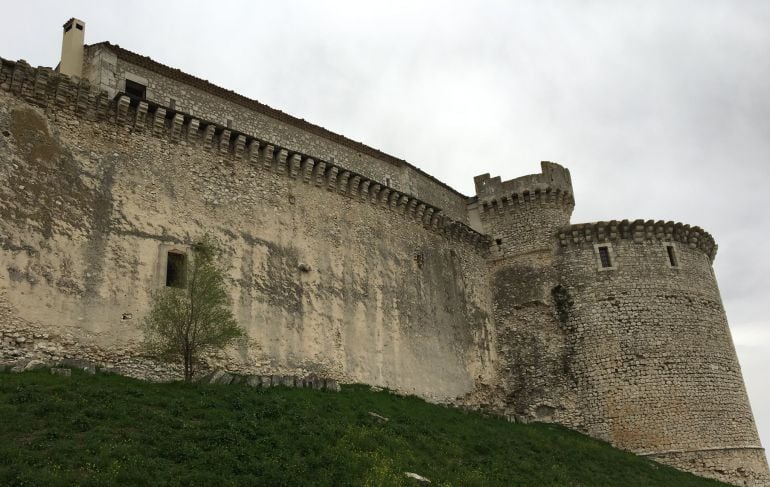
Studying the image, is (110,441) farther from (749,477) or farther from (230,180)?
(749,477)

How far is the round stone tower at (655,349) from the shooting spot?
25828mm

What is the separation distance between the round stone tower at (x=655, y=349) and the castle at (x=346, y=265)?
0.26ft

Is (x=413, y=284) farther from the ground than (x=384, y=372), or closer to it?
farther from the ground

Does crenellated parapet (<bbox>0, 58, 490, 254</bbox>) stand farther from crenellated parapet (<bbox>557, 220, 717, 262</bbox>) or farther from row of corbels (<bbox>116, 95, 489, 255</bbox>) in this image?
crenellated parapet (<bbox>557, 220, 717, 262</bbox>)

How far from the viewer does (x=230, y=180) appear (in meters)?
21.7

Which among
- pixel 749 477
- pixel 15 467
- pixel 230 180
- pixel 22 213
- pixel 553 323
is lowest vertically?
pixel 749 477

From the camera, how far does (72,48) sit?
20.3 meters

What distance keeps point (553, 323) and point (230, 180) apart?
46.7ft

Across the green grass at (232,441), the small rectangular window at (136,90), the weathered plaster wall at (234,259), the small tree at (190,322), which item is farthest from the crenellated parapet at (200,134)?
the green grass at (232,441)

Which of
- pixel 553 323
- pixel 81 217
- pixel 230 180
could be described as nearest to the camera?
pixel 81 217

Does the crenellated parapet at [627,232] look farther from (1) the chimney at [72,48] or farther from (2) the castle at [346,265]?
(1) the chimney at [72,48]

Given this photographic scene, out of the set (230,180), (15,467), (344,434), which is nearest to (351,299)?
(230,180)

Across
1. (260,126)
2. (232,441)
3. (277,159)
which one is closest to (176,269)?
(277,159)

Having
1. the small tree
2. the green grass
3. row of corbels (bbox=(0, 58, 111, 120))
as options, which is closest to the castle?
row of corbels (bbox=(0, 58, 111, 120))
